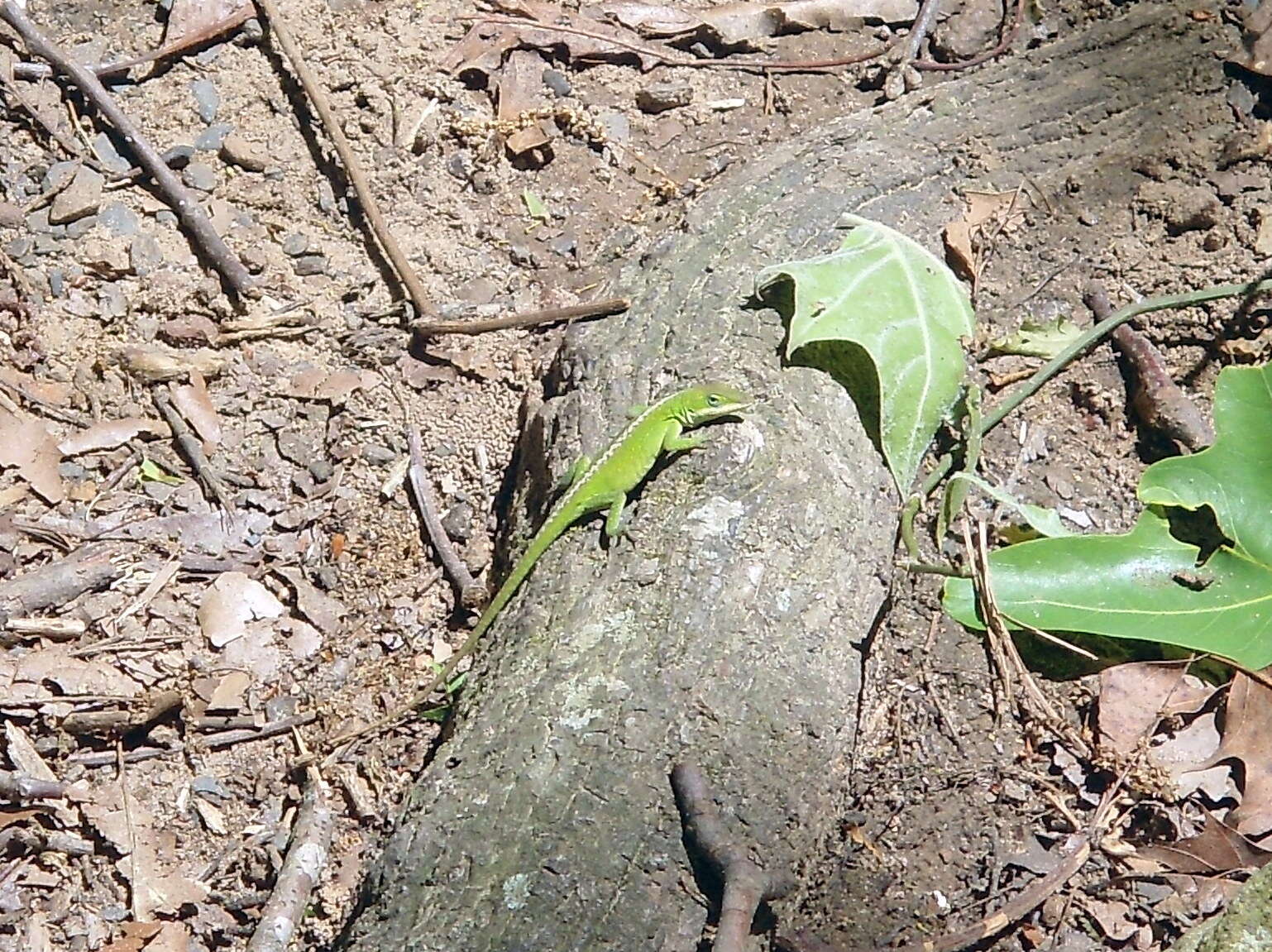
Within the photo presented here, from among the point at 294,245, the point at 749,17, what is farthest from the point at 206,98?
the point at 749,17

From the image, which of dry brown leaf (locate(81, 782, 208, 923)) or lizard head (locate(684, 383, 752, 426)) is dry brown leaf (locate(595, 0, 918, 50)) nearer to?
lizard head (locate(684, 383, 752, 426))

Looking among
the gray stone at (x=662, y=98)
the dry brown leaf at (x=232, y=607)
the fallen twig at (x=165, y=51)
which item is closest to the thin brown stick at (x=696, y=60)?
the gray stone at (x=662, y=98)

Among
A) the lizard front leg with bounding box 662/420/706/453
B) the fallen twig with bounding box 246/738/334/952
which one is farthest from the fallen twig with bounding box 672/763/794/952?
the fallen twig with bounding box 246/738/334/952

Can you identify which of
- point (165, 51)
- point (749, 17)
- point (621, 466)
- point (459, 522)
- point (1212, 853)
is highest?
point (165, 51)

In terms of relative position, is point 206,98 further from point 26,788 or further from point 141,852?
point 141,852

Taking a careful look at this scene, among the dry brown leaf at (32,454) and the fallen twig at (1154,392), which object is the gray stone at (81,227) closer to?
the dry brown leaf at (32,454)

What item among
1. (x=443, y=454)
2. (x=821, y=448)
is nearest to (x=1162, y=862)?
(x=821, y=448)

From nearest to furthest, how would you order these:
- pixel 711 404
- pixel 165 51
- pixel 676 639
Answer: pixel 676 639
pixel 711 404
pixel 165 51
